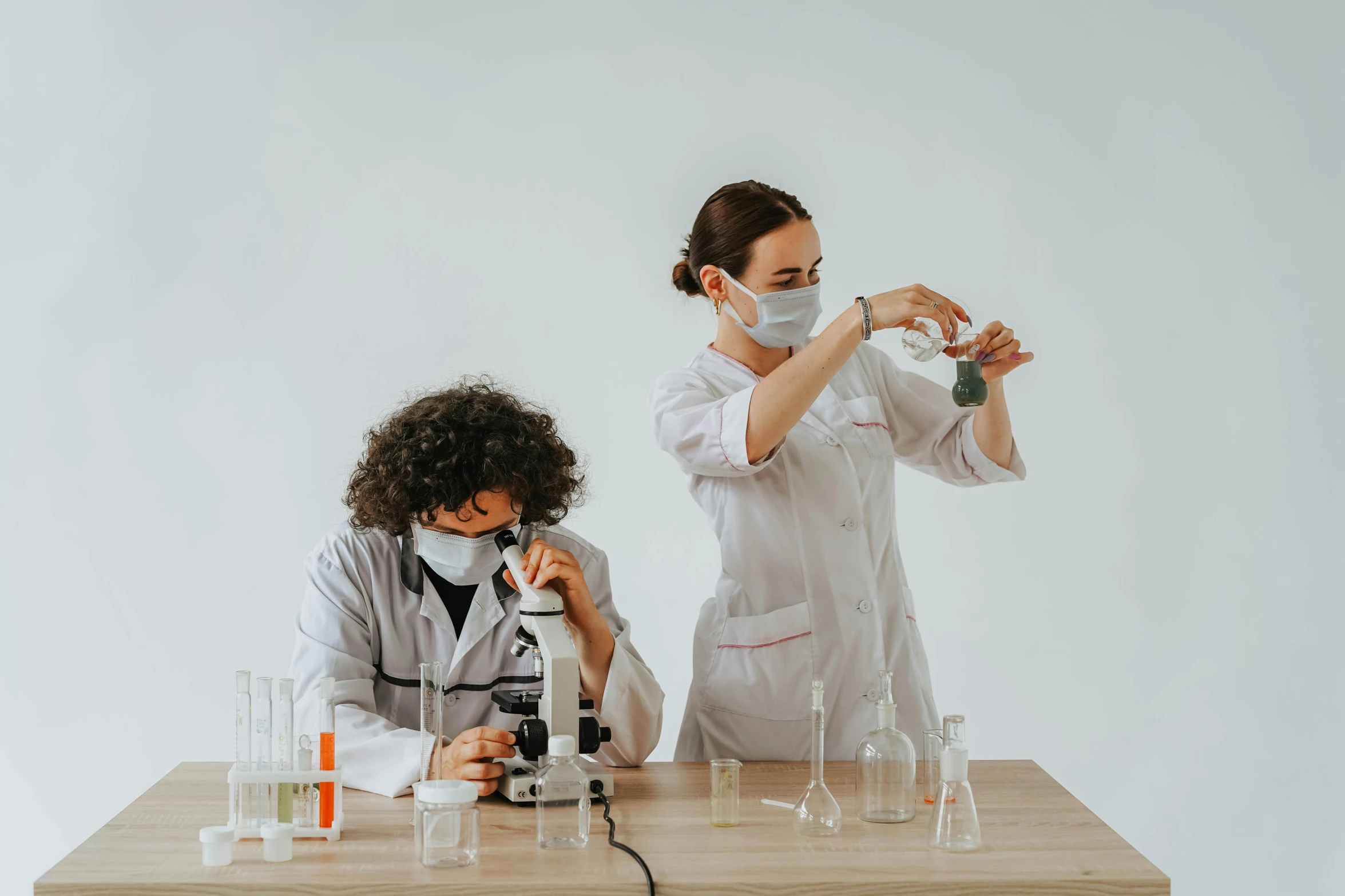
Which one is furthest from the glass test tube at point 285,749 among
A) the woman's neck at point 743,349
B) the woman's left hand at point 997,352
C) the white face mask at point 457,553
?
the woman's left hand at point 997,352

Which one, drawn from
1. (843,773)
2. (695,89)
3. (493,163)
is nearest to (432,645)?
(843,773)

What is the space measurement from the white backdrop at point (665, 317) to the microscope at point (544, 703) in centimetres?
181

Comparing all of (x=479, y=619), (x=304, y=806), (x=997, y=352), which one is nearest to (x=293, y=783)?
(x=304, y=806)

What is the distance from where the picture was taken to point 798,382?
1.97m

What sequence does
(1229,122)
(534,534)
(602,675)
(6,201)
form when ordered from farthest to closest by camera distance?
(1229,122) → (6,201) → (534,534) → (602,675)

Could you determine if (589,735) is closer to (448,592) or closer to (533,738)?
(533,738)

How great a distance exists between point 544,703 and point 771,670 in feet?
1.82

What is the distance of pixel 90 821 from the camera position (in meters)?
3.42

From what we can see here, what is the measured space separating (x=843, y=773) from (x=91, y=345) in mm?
2565

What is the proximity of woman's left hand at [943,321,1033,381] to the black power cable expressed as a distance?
3.17ft

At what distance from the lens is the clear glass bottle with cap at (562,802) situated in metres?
1.55

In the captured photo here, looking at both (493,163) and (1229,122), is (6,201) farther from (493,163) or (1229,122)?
(1229,122)

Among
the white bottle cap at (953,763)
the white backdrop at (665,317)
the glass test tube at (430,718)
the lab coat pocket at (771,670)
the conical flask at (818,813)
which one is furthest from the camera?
the white backdrop at (665,317)

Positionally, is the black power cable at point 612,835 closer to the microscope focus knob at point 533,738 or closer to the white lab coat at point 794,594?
the microscope focus knob at point 533,738
